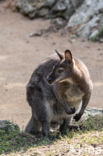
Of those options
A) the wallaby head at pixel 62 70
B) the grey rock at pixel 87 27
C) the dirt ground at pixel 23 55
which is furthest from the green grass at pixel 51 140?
the grey rock at pixel 87 27

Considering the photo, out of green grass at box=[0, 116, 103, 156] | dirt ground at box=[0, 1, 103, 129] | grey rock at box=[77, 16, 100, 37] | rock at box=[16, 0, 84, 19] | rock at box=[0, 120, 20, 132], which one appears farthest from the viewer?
rock at box=[16, 0, 84, 19]

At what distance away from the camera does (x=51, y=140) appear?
563 centimetres

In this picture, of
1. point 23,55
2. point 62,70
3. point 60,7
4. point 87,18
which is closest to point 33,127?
point 62,70

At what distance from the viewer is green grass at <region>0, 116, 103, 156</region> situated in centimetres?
517

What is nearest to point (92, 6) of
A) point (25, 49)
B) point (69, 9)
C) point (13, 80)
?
point (69, 9)

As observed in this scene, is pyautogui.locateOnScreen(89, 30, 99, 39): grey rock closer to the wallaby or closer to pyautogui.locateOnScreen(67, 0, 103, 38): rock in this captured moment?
pyautogui.locateOnScreen(67, 0, 103, 38): rock

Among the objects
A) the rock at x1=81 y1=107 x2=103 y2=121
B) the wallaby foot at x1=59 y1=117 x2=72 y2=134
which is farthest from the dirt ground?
the wallaby foot at x1=59 y1=117 x2=72 y2=134

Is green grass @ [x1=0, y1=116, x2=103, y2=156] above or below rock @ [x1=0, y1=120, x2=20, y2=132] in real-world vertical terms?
below

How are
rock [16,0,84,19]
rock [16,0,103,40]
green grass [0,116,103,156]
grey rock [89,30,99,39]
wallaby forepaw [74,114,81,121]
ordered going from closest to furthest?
green grass [0,116,103,156] < wallaby forepaw [74,114,81,121] < grey rock [89,30,99,39] < rock [16,0,103,40] < rock [16,0,84,19]

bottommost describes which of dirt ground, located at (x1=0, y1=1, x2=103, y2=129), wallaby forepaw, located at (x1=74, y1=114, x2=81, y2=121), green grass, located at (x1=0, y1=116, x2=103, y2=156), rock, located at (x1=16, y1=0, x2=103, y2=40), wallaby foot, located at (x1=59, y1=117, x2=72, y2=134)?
green grass, located at (x1=0, y1=116, x2=103, y2=156)

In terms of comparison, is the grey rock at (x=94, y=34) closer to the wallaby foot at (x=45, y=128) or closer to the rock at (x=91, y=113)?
the rock at (x=91, y=113)

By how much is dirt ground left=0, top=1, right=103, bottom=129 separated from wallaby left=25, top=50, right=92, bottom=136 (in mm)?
2519

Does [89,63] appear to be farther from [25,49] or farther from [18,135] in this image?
[18,135]

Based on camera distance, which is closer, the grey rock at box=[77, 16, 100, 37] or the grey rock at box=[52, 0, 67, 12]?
the grey rock at box=[77, 16, 100, 37]
